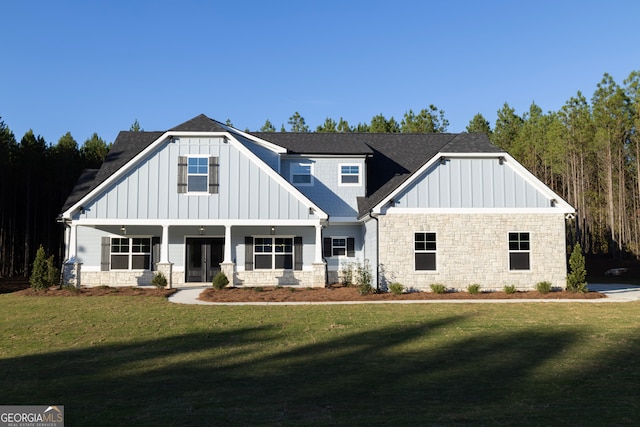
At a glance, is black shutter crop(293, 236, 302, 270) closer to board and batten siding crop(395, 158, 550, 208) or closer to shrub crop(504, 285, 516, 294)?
board and batten siding crop(395, 158, 550, 208)

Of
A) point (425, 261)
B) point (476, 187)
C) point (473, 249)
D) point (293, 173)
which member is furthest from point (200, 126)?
point (473, 249)

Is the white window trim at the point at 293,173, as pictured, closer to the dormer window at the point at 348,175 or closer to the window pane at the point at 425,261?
the dormer window at the point at 348,175

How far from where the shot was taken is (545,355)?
9398 mm

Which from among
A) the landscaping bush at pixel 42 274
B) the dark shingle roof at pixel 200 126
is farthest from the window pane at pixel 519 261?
the landscaping bush at pixel 42 274

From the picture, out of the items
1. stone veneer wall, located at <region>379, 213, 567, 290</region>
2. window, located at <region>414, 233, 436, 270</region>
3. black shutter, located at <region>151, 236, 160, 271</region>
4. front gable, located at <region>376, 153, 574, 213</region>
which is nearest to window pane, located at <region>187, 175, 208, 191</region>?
black shutter, located at <region>151, 236, 160, 271</region>

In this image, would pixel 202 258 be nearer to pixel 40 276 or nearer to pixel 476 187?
pixel 40 276

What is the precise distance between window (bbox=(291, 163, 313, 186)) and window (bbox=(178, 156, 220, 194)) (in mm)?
3782

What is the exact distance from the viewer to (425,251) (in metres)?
19.6

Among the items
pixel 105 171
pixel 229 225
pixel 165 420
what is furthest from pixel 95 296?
pixel 165 420

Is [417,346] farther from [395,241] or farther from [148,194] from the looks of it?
[148,194]

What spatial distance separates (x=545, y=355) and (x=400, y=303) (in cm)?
734

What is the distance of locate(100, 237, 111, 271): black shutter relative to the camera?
22609mm

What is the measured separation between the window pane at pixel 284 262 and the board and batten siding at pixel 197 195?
7.93 ft

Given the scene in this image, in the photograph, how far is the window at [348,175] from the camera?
23906 millimetres
